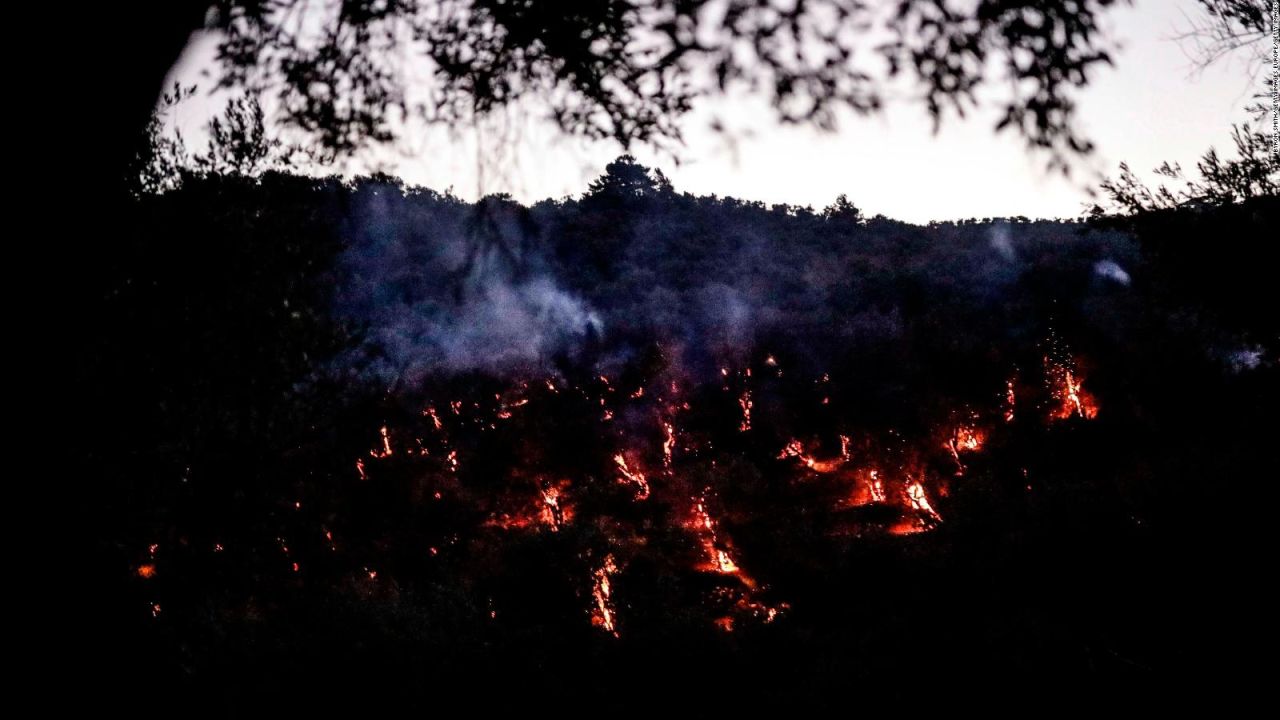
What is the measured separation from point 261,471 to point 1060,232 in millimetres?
35827

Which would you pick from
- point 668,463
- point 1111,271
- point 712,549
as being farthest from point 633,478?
point 1111,271

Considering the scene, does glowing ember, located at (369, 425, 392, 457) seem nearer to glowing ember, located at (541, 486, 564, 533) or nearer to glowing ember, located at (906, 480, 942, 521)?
glowing ember, located at (541, 486, 564, 533)

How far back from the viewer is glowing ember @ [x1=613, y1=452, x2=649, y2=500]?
13383mm

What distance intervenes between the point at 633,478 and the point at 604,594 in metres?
6.04

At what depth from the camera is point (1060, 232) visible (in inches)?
1224

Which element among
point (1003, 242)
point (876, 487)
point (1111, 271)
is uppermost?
point (1003, 242)

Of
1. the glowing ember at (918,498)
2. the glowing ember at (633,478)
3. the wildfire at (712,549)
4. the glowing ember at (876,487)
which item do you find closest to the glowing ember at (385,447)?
the glowing ember at (633,478)

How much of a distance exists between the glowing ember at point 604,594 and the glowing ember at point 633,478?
508 centimetres

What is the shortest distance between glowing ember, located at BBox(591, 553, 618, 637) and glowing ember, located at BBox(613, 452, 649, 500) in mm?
5080

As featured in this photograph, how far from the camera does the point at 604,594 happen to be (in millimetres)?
7941

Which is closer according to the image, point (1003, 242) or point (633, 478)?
point (633, 478)

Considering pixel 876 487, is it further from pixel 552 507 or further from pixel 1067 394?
pixel 552 507

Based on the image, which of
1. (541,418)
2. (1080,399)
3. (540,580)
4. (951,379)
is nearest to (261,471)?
(540,580)

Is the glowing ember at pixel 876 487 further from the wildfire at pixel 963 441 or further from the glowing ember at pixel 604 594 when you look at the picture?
the glowing ember at pixel 604 594
